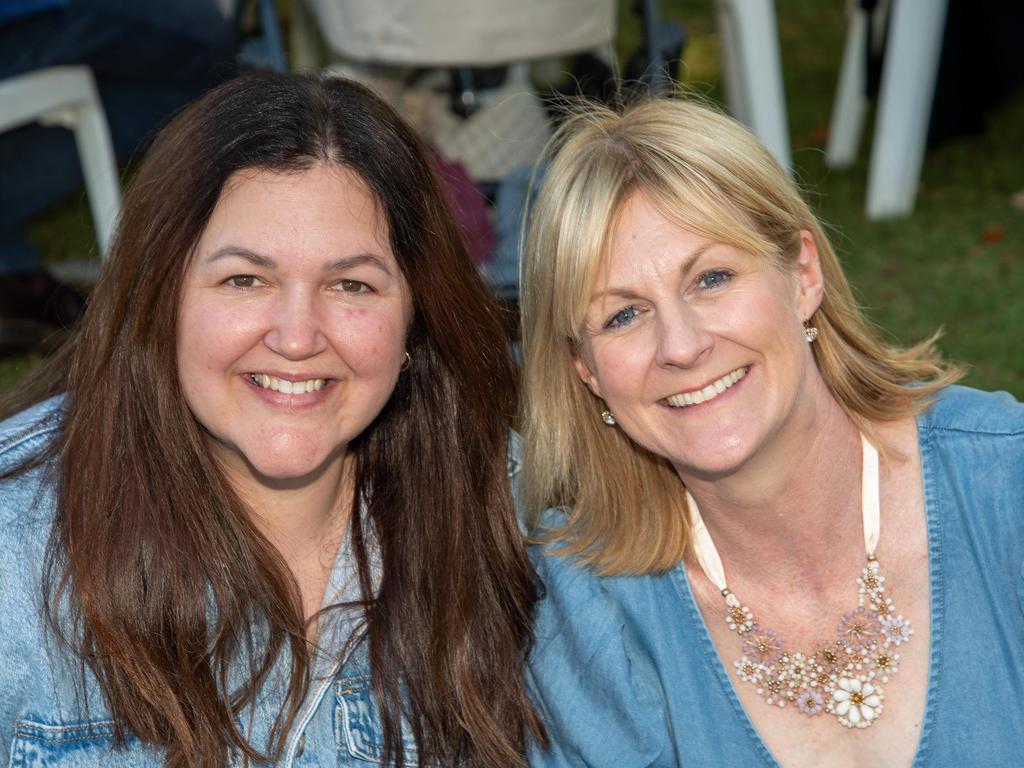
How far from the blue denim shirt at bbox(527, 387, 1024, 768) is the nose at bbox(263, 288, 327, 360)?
0.74 m

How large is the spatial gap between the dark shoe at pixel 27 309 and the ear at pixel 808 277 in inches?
125

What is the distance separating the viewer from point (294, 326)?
2.52 metres

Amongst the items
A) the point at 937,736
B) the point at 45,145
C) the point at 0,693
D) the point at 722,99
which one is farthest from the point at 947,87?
the point at 0,693

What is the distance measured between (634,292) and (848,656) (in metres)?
0.84

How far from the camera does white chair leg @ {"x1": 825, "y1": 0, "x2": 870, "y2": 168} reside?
253 inches

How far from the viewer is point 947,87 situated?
6.39 metres

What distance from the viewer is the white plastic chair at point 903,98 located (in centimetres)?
560

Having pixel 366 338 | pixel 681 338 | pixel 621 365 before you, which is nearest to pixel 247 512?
pixel 366 338

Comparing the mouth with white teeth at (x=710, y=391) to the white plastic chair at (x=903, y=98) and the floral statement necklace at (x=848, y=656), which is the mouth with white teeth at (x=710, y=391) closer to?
the floral statement necklace at (x=848, y=656)

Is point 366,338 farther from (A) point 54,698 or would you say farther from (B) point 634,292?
(A) point 54,698

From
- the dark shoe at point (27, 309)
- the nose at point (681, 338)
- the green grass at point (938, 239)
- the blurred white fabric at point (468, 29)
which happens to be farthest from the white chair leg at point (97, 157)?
the nose at point (681, 338)

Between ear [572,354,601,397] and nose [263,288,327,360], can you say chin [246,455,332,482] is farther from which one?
ear [572,354,601,397]

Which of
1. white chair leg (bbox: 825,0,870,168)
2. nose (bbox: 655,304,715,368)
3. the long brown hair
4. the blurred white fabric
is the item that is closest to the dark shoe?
the blurred white fabric

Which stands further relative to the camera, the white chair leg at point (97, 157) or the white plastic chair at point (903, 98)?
the white plastic chair at point (903, 98)
